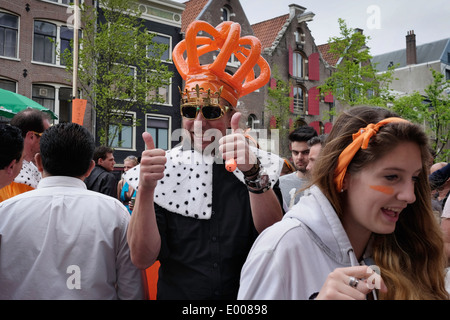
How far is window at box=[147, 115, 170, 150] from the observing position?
683 inches

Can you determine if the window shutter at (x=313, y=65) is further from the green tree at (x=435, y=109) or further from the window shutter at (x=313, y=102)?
the green tree at (x=435, y=109)

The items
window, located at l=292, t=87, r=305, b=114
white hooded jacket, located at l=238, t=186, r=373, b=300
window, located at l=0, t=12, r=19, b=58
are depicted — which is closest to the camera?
white hooded jacket, located at l=238, t=186, r=373, b=300

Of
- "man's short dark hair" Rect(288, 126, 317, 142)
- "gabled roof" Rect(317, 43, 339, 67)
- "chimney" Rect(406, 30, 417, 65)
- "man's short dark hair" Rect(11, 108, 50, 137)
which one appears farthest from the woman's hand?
"chimney" Rect(406, 30, 417, 65)

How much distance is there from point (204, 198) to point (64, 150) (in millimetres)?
752

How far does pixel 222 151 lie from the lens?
155 centimetres

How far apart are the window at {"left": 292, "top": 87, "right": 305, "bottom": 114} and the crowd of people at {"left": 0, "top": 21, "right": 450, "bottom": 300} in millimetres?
20636

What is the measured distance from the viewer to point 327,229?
1342 millimetres

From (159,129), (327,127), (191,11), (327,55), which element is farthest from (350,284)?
(327,55)

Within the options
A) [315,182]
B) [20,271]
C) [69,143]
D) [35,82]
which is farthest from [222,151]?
[35,82]

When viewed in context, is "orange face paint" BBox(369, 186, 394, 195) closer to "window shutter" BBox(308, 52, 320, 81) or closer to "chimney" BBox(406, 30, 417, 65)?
"window shutter" BBox(308, 52, 320, 81)

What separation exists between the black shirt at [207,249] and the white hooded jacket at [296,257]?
1.64 ft

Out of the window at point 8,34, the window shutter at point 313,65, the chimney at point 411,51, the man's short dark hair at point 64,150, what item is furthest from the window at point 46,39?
the chimney at point 411,51

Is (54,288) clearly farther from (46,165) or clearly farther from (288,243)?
(288,243)
